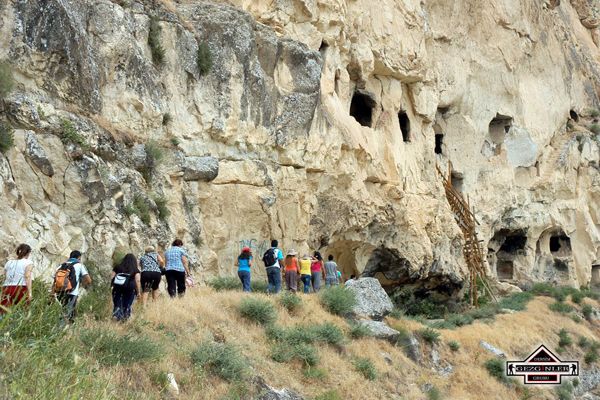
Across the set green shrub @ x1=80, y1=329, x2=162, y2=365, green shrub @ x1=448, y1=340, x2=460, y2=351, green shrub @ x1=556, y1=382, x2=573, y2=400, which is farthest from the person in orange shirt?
green shrub @ x1=556, y1=382, x2=573, y2=400

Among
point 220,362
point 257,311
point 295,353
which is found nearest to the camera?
point 220,362

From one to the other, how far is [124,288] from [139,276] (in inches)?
12.5

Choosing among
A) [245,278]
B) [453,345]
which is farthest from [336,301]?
[453,345]

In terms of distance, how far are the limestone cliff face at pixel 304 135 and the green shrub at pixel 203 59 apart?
115mm

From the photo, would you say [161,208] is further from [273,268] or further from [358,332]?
[358,332]

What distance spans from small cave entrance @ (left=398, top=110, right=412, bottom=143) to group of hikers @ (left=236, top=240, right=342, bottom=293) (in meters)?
7.48

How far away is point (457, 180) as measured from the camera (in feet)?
87.5

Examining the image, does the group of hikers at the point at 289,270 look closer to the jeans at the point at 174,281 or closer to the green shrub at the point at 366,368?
the jeans at the point at 174,281

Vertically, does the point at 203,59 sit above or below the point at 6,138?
above

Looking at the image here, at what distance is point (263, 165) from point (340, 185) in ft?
10.8

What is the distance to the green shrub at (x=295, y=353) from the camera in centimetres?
1008

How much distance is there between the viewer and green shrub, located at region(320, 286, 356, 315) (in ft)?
43.5

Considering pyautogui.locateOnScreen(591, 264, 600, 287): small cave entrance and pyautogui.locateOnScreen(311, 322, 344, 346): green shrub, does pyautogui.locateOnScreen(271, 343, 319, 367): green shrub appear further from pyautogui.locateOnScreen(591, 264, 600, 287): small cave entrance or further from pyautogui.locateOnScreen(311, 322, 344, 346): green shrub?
pyautogui.locateOnScreen(591, 264, 600, 287): small cave entrance

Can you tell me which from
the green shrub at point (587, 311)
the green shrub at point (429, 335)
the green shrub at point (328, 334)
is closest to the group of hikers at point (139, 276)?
the green shrub at point (328, 334)
